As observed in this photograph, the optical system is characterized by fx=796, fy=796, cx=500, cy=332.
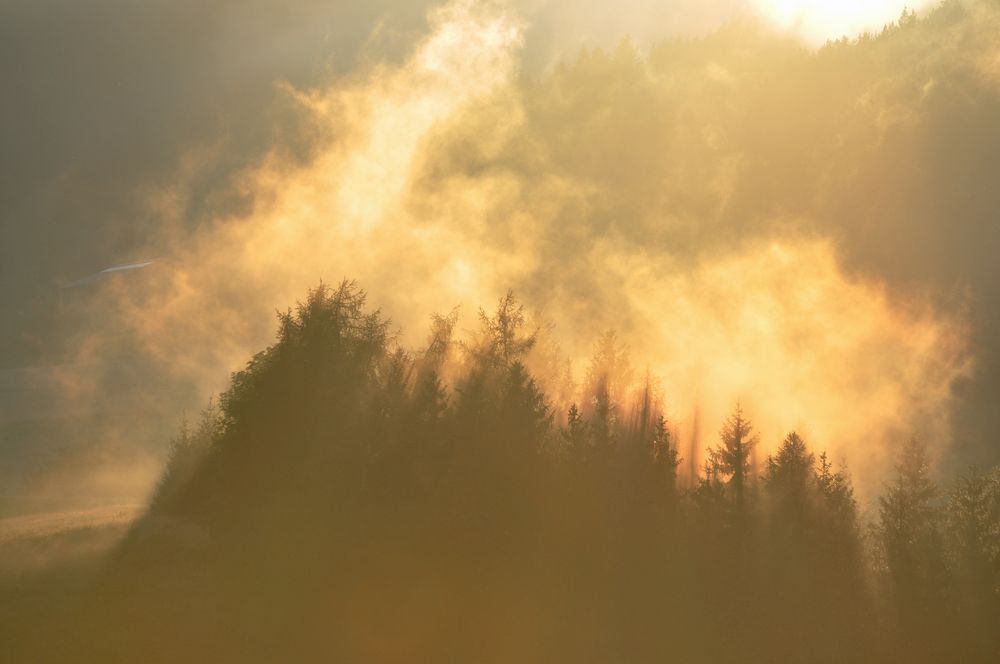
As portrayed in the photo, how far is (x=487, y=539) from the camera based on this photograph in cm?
5053

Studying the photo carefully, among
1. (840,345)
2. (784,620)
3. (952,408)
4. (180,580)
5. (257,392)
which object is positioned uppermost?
(840,345)

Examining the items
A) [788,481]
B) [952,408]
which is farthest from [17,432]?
[952,408]

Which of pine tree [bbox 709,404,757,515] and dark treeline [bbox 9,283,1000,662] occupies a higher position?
pine tree [bbox 709,404,757,515]

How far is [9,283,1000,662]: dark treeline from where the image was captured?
1704 inches

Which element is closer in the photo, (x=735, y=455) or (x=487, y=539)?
(x=487, y=539)

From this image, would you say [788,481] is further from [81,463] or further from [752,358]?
[81,463]

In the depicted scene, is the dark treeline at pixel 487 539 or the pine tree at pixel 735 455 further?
the pine tree at pixel 735 455

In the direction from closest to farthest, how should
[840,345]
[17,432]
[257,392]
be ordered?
1. [257,392]
2. [17,432]
3. [840,345]

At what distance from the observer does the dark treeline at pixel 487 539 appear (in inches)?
1704

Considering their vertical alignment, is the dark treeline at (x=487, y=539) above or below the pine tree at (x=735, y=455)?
below

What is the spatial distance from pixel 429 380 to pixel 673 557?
22.1 meters

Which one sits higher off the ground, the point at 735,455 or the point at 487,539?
the point at 735,455

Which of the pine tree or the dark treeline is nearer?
the dark treeline

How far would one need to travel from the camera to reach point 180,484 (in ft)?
187
